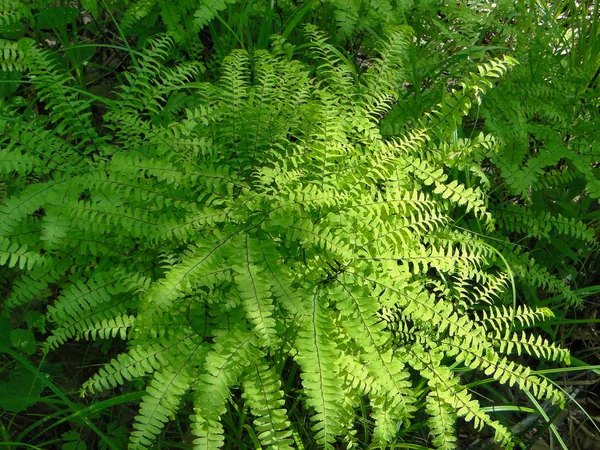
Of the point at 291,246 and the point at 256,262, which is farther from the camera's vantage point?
the point at 291,246

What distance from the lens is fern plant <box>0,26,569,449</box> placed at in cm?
206

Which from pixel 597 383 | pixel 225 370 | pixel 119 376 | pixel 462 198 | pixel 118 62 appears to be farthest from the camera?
pixel 118 62

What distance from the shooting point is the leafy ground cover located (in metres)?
2.13

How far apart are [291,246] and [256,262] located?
24 centimetres

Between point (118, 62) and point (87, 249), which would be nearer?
point (87, 249)

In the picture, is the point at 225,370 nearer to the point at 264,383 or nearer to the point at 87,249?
the point at 264,383

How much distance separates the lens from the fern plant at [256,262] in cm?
206

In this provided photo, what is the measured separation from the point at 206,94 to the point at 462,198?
1133 mm

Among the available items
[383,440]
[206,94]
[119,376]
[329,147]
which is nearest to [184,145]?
[206,94]

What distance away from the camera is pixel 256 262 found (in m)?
2.18

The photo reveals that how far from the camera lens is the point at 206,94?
2811 millimetres

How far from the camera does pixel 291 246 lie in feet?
7.82

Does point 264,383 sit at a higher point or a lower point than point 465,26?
lower

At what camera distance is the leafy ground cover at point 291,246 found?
2127mm
